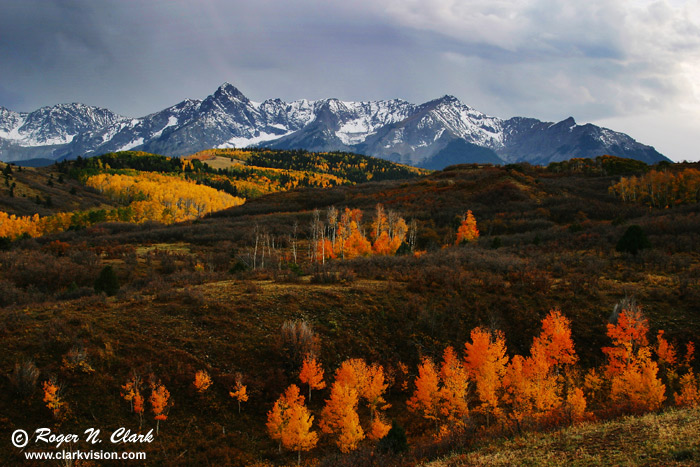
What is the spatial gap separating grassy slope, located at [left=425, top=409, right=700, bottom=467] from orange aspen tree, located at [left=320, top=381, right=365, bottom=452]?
22.9ft

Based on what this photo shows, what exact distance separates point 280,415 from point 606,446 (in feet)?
50.3

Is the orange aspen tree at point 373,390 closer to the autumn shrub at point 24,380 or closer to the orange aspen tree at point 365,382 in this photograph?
the orange aspen tree at point 365,382

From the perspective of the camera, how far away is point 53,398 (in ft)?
63.5

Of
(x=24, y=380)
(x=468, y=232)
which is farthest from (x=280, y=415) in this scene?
(x=468, y=232)

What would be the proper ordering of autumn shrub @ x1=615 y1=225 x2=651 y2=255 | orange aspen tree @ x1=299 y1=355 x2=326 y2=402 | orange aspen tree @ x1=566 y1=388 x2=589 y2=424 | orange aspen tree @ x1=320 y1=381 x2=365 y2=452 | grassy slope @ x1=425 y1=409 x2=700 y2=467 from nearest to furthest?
grassy slope @ x1=425 y1=409 x2=700 y2=467
orange aspen tree @ x1=566 y1=388 x2=589 y2=424
orange aspen tree @ x1=320 y1=381 x2=365 y2=452
orange aspen tree @ x1=299 y1=355 x2=326 y2=402
autumn shrub @ x1=615 y1=225 x2=651 y2=255

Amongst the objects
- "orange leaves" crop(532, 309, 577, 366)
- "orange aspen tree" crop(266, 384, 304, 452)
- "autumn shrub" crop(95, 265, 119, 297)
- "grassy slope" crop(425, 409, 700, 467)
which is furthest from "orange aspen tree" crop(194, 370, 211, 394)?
"autumn shrub" crop(95, 265, 119, 297)

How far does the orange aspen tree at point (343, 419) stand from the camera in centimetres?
2141

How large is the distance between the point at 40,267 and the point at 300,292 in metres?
38.9

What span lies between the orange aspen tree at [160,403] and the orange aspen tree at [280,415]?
5.70 meters

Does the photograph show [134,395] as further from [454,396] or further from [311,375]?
[454,396]

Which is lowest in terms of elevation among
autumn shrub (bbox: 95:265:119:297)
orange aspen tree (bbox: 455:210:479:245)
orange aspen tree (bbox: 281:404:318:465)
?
orange aspen tree (bbox: 281:404:318:465)

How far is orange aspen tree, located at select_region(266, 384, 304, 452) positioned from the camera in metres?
21.1

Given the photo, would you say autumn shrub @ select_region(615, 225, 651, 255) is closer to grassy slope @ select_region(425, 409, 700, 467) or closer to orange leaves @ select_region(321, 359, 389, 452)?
grassy slope @ select_region(425, 409, 700, 467)

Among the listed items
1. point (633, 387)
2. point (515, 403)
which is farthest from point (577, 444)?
point (633, 387)
